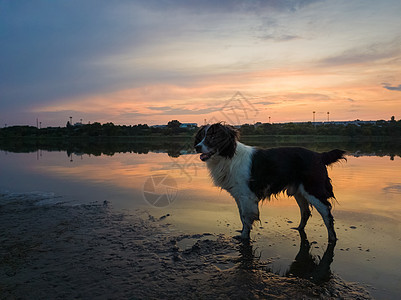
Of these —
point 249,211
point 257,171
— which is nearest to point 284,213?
point 249,211

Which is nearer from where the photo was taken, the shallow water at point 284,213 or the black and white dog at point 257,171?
the shallow water at point 284,213

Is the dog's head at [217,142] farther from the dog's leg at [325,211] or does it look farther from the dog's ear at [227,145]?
the dog's leg at [325,211]

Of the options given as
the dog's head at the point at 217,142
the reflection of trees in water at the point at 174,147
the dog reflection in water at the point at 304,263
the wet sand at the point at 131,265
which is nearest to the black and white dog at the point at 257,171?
the dog's head at the point at 217,142

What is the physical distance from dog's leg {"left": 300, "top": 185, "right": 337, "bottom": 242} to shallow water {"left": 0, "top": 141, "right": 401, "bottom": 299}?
18 cm

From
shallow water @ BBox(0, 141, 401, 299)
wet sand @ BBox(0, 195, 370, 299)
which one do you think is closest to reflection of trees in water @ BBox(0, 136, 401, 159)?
shallow water @ BBox(0, 141, 401, 299)

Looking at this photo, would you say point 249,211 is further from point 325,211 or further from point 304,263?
point 325,211

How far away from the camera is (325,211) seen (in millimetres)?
5297

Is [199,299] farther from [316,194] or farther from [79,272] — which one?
[316,194]

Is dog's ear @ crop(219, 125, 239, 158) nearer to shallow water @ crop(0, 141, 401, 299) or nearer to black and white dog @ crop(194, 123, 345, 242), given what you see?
black and white dog @ crop(194, 123, 345, 242)

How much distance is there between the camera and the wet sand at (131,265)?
11.2 ft

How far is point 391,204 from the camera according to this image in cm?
740

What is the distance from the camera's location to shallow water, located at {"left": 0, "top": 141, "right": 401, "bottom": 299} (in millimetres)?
4168

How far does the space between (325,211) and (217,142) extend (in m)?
2.55

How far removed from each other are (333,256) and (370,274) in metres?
0.67
